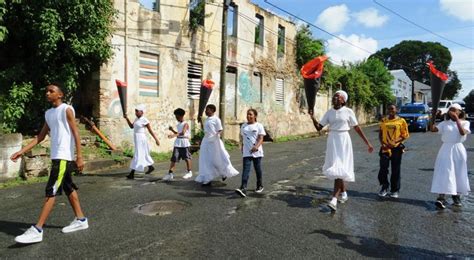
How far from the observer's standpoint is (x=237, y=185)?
29.7ft

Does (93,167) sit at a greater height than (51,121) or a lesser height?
lesser

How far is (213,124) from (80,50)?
538 cm

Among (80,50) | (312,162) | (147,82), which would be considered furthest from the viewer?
(147,82)

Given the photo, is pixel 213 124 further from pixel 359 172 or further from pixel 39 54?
pixel 39 54

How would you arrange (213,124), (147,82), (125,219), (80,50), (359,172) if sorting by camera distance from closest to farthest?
(125,219), (213,124), (359,172), (80,50), (147,82)

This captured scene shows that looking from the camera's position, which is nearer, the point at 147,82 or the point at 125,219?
the point at 125,219

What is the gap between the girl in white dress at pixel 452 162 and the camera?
7.07 meters

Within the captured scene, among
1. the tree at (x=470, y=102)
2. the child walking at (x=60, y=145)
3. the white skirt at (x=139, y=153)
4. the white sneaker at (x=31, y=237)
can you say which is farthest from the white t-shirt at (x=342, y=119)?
the tree at (x=470, y=102)

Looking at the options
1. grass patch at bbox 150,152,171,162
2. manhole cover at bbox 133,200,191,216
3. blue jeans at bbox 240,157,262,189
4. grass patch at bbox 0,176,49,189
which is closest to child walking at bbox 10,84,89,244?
manhole cover at bbox 133,200,191,216

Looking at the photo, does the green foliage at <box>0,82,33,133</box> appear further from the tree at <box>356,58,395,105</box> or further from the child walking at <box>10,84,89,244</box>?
the tree at <box>356,58,395,105</box>

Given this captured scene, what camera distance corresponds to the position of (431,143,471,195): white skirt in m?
7.09

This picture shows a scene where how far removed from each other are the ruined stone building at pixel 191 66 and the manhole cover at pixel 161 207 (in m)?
6.95

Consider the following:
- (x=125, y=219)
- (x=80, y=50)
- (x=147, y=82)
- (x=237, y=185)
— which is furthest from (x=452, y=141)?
(x=147, y=82)

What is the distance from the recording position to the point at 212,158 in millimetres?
8906
